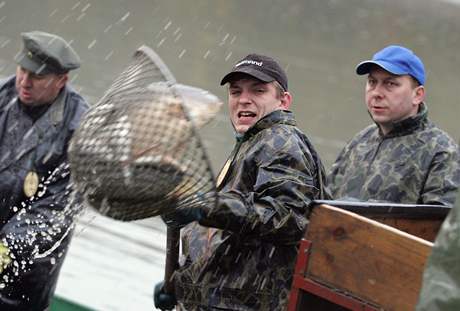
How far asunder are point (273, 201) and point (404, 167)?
1271 mm

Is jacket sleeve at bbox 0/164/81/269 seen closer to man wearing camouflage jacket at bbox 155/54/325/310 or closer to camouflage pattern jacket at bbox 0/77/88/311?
camouflage pattern jacket at bbox 0/77/88/311

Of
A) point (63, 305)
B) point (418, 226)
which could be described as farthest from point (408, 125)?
point (63, 305)

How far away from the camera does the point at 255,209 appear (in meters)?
5.09

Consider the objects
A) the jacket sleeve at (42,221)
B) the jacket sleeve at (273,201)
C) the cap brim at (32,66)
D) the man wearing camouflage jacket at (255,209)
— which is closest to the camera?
the jacket sleeve at (273,201)

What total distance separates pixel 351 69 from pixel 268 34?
404 cm

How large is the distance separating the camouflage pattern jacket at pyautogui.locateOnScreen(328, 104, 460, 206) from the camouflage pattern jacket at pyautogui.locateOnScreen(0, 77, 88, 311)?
1605 mm

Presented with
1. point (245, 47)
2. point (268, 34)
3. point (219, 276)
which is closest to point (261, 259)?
point (219, 276)

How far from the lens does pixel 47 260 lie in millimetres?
7199

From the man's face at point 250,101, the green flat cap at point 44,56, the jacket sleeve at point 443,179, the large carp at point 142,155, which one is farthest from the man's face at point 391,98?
the green flat cap at point 44,56

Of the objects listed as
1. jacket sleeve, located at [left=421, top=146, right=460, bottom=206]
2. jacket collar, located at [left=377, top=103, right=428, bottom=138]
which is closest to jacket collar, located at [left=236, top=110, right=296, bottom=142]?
jacket sleeve, located at [left=421, top=146, right=460, bottom=206]

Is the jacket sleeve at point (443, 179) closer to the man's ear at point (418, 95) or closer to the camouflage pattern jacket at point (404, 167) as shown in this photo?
the camouflage pattern jacket at point (404, 167)

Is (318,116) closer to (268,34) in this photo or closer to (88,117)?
(268,34)

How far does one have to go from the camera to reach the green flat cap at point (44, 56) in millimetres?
7207

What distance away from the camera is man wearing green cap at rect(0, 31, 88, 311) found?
23.2 feet
